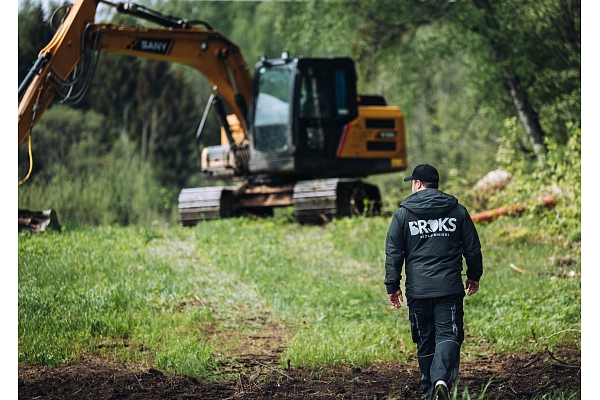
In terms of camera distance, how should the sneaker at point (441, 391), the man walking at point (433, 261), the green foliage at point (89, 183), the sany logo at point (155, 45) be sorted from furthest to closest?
the green foliage at point (89, 183)
the sany logo at point (155, 45)
the man walking at point (433, 261)
the sneaker at point (441, 391)

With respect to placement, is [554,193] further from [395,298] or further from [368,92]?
[368,92]

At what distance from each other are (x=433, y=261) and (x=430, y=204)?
0.42m

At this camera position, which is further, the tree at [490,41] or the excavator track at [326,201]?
the tree at [490,41]

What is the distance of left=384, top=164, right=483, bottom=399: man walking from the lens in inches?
253

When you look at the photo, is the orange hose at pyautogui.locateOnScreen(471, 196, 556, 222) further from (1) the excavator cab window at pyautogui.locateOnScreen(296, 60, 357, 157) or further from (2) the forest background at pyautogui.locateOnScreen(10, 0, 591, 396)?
(1) the excavator cab window at pyautogui.locateOnScreen(296, 60, 357, 157)

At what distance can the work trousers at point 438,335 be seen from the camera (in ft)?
20.7

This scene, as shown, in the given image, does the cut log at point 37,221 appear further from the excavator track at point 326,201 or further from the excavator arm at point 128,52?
the excavator track at point 326,201

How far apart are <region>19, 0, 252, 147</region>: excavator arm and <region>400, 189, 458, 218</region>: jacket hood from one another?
712cm

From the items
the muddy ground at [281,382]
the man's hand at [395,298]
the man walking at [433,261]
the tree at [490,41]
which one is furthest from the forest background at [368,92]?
the man's hand at [395,298]

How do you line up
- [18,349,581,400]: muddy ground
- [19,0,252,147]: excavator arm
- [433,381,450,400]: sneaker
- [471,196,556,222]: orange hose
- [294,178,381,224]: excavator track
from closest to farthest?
[433,381,450,400]: sneaker → [18,349,581,400]: muddy ground → [19,0,252,147]: excavator arm → [471,196,556,222]: orange hose → [294,178,381,224]: excavator track

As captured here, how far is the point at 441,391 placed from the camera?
20.1 feet

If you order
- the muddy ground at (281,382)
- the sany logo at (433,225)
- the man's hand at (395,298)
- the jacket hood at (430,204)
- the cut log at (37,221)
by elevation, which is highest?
the jacket hood at (430,204)

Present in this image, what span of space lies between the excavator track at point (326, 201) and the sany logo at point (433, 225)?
917 cm

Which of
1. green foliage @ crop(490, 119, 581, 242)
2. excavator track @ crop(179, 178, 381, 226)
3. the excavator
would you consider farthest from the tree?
excavator track @ crop(179, 178, 381, 226)
